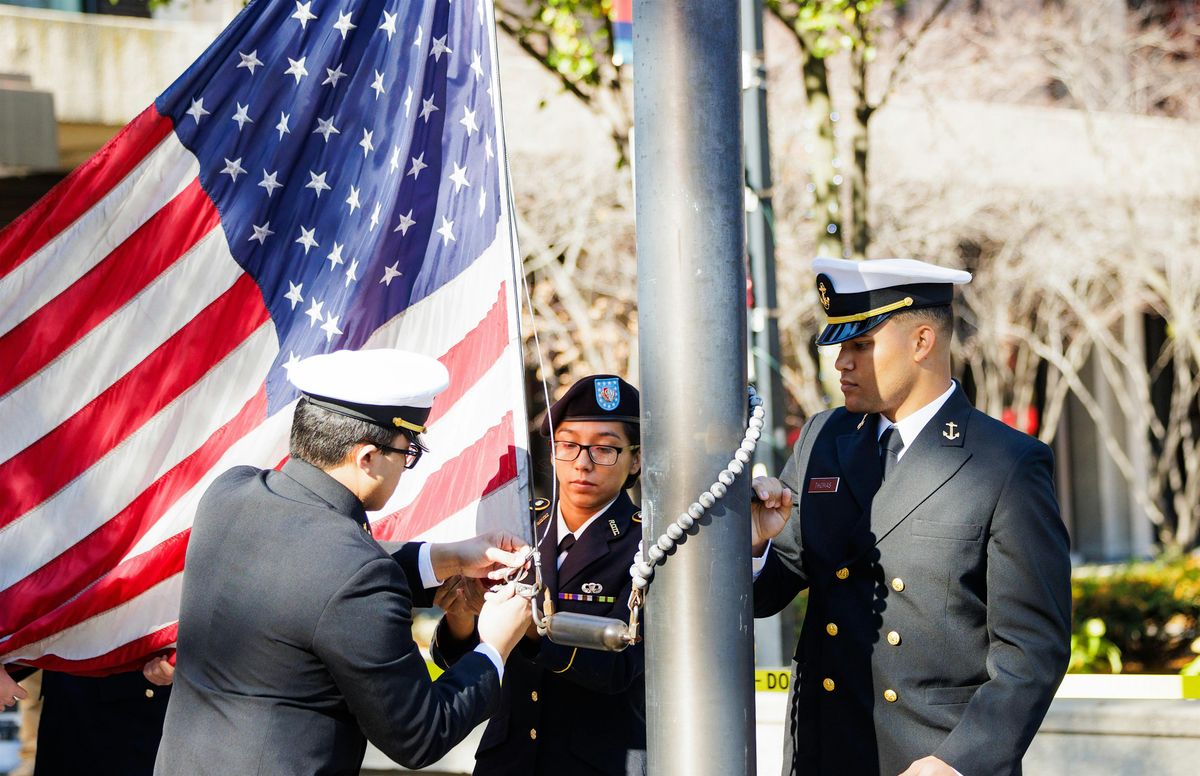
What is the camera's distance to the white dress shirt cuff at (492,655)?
316cm

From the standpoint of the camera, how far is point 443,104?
3645 mm

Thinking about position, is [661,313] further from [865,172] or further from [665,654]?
[865,172]

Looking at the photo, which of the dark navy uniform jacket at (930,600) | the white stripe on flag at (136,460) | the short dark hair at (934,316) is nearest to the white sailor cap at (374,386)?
the white stripe on flag at (136,460)

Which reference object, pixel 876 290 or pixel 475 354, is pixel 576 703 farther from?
pixel 876 290

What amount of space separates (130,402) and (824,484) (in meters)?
1.79

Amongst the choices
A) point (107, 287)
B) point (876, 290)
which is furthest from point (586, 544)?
point (107, 287)

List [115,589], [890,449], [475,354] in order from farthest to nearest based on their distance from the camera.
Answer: [115,589] → [475,354] → [890,449]

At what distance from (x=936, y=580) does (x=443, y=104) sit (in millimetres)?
1670

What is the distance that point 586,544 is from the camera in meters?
3.93

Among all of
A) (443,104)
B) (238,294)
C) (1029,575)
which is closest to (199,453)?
(238,294)

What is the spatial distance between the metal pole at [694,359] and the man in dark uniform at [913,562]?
678mm

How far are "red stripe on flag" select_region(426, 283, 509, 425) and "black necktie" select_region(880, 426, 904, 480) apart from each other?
912 mm

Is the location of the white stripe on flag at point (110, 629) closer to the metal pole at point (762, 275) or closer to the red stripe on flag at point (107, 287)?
the red stripe on flag at point (107, 287)

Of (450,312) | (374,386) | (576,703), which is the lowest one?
(576,703)
